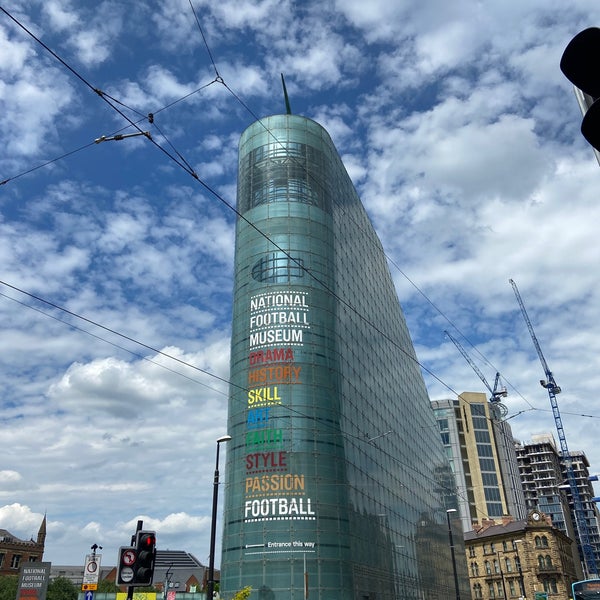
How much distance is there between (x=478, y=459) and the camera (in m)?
143

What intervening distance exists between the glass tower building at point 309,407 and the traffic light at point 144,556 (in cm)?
3088

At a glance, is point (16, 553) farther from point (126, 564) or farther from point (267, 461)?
point (126, 564)

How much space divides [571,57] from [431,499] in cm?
8581

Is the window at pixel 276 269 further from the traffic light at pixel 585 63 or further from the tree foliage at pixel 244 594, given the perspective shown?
the traffic light at pixel 585 63

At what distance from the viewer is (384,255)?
88000mm

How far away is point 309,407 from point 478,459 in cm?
10767

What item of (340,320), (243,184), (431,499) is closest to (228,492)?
(340,320)

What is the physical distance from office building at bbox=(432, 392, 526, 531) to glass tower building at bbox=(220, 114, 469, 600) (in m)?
70.8

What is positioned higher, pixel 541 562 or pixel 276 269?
pixel 276 269

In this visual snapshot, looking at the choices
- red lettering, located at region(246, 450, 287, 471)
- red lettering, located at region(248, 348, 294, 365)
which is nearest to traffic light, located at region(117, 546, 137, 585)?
red lettering, located at region(246, 450, 287, 471)

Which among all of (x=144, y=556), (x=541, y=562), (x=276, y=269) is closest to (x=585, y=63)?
(x=144, y=556)

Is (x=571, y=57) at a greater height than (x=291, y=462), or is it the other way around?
(x=291, y=462)

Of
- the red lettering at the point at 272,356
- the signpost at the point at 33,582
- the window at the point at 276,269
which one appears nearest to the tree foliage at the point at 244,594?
the signpost at the point at 33,582

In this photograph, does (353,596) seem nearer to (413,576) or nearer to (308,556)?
(308,556)
